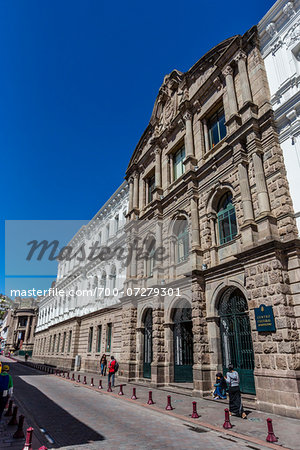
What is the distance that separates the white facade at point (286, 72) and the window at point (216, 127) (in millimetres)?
3501

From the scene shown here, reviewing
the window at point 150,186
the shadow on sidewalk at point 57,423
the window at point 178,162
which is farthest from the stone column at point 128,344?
the window at point 178,162

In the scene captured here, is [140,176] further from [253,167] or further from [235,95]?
[253,167]

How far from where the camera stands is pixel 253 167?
45.5 feet

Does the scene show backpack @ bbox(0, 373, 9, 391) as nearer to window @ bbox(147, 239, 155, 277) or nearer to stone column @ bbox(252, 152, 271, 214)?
stone column @ bbox(252, 152, 271, 214)

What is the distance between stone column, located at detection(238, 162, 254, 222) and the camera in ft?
43.9

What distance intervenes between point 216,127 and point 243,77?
3.25 metres

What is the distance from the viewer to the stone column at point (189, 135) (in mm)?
18980

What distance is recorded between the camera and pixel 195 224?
17016mm

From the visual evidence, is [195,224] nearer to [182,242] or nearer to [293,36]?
[182,242]

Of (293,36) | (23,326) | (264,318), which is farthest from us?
(23,326)

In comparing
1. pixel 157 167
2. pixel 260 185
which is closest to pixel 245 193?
pixel 260 185

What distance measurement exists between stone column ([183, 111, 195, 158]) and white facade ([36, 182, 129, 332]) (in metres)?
10.5

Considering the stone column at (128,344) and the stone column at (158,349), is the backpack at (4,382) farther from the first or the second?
the stone column at (128,344)

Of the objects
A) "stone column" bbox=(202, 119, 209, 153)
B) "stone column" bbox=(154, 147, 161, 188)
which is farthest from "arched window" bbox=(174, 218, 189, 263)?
"stone column" bbox=(202, 119, 209, 153)
